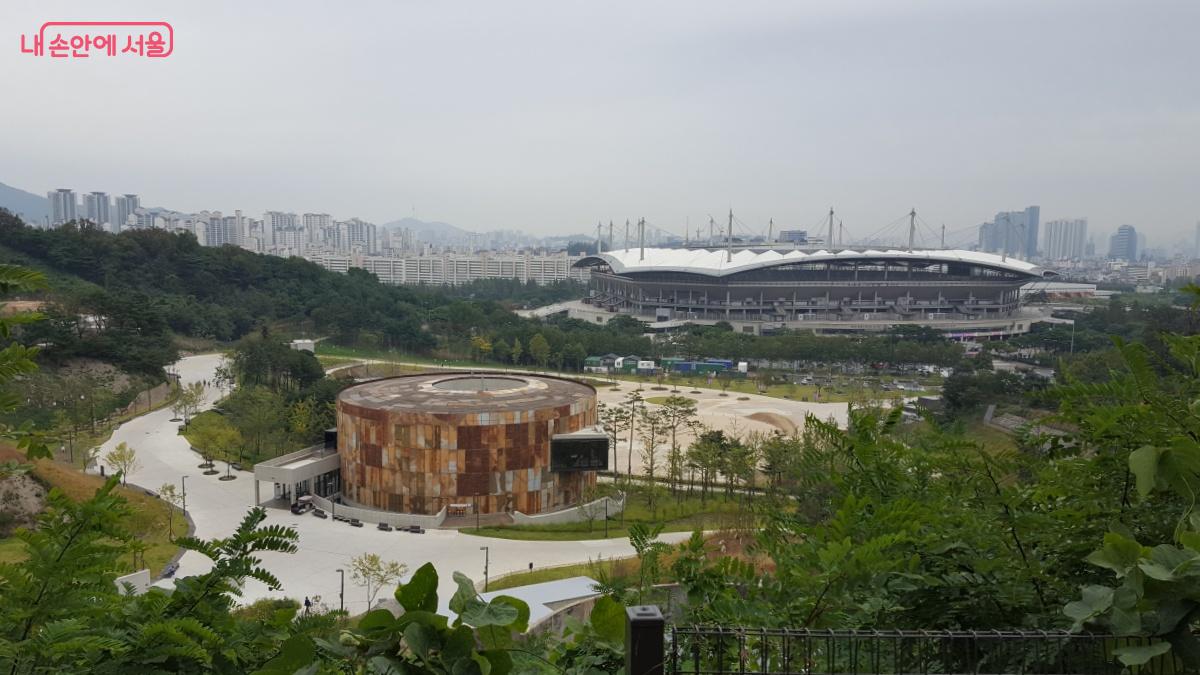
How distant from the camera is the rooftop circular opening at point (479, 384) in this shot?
18244 mm

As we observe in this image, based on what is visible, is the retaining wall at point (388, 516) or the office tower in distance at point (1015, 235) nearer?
the retaining wall at point (388, 516)

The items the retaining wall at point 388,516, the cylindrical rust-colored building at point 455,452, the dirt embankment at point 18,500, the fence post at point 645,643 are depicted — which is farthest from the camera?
the cylindrical rust-colored building at point 455,452

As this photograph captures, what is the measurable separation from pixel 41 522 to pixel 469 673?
160cm

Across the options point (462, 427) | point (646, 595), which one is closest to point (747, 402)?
point (462, 427)

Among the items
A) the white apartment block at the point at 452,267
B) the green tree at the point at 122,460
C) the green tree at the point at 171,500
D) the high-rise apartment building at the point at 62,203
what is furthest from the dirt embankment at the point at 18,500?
the high-rise apartment building at the point at 62,203

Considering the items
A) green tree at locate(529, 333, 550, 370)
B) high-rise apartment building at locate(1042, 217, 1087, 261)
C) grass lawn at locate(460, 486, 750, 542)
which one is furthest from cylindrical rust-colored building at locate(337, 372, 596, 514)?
high-rise apartment building at locate(1042, 217, 1087, 261)

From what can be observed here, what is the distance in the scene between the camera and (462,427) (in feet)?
51.6

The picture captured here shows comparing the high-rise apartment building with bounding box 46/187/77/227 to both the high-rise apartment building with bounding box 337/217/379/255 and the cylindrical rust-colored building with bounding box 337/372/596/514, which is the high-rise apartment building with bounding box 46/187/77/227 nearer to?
the high-rise apartment building with bounding box 337/217/379/255

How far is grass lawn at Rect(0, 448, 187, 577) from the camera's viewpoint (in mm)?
12914

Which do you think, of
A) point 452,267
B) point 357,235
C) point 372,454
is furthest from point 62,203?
point 372,454

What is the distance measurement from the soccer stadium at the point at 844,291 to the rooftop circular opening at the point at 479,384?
88.7 feet

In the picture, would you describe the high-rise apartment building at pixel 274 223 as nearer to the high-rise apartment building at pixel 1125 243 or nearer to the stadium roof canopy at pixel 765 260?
the stadium roof canopy at pixel 765 260

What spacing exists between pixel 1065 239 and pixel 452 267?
132293mm

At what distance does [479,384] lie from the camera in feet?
61.3
